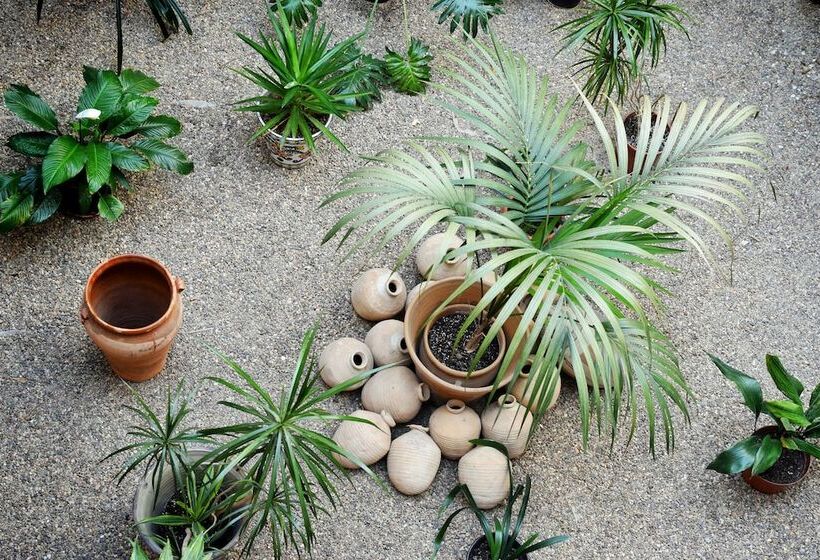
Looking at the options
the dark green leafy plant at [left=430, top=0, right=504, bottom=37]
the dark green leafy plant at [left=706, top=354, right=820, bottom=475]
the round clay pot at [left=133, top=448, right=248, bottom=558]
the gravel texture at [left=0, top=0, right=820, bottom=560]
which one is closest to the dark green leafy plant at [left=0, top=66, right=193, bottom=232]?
the gravel texture at [left=0, top=0, right=820, bottom=560]

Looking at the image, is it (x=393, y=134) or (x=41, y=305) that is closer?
(x=41, y=305)

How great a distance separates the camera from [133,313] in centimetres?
384

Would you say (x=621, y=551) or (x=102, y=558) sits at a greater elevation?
(x=621, y=551)

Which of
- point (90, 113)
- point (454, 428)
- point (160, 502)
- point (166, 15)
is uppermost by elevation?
point (90, 113)

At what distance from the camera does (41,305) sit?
3.98 m

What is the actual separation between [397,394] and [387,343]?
25cm

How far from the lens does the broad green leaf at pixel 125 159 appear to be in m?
4.03

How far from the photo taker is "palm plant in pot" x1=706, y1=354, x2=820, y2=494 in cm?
364

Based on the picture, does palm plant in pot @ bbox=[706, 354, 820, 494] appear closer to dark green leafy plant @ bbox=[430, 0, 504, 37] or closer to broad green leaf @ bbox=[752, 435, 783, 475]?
broad green leaf @ bbox=[752, 435, 783, 475]

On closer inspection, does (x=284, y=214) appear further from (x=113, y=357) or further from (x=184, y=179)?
(x=113, y=357)

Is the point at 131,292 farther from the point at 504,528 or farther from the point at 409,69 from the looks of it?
the point at 409,69

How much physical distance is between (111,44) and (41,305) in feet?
5.21

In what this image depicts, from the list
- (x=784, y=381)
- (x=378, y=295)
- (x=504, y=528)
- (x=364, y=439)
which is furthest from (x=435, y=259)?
(x=784, y=381)

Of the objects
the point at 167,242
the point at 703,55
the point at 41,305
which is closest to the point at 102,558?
the point at 41,305
